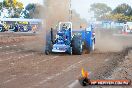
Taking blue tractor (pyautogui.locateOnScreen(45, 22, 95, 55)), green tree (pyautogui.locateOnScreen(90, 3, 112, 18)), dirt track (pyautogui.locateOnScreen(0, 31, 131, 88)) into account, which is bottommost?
dirt track (pyautogui.locateOnScreen(0, 31, 131, 88))

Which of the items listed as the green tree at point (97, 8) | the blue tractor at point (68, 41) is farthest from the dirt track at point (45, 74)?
the green tree at point (97, 8)

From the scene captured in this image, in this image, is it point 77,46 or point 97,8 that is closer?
point 77,46

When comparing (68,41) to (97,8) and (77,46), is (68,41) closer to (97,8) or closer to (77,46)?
(77,46)

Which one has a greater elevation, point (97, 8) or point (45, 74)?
point (97, 8)

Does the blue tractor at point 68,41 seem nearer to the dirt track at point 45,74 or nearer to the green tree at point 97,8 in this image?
the dirt track at point 45,74

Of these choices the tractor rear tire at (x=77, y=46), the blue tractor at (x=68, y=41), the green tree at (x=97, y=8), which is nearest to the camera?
the blue tractor at (x=68, y=41)

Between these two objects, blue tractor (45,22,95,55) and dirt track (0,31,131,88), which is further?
blue tractor (45,22,95,55)

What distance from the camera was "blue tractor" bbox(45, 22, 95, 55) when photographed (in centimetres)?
2470

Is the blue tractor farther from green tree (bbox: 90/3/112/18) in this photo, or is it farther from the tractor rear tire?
green tree (bbox: 90/3/112/18)

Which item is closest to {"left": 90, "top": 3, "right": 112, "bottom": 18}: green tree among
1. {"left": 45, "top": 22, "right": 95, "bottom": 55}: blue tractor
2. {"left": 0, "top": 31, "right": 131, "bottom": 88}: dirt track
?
{"left": 45, "top": 22, "right": 95, "bottom": 55}: blue tractor

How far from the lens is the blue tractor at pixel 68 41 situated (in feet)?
81.0

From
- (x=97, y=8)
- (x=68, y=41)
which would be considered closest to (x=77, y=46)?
(x=68, y=41)

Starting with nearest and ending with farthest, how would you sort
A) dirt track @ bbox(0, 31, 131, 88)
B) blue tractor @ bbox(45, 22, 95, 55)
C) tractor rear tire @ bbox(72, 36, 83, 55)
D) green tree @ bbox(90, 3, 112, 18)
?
dirt track @ bbox(0, 31, 131, 88) < blue tractor @ bbox(45, 22, 95, 55) < tractor rear tire @ bbox(72, 36, 83, 55) < green tree @ bbox(90, 3, 112, 18)

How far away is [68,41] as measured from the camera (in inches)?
989
